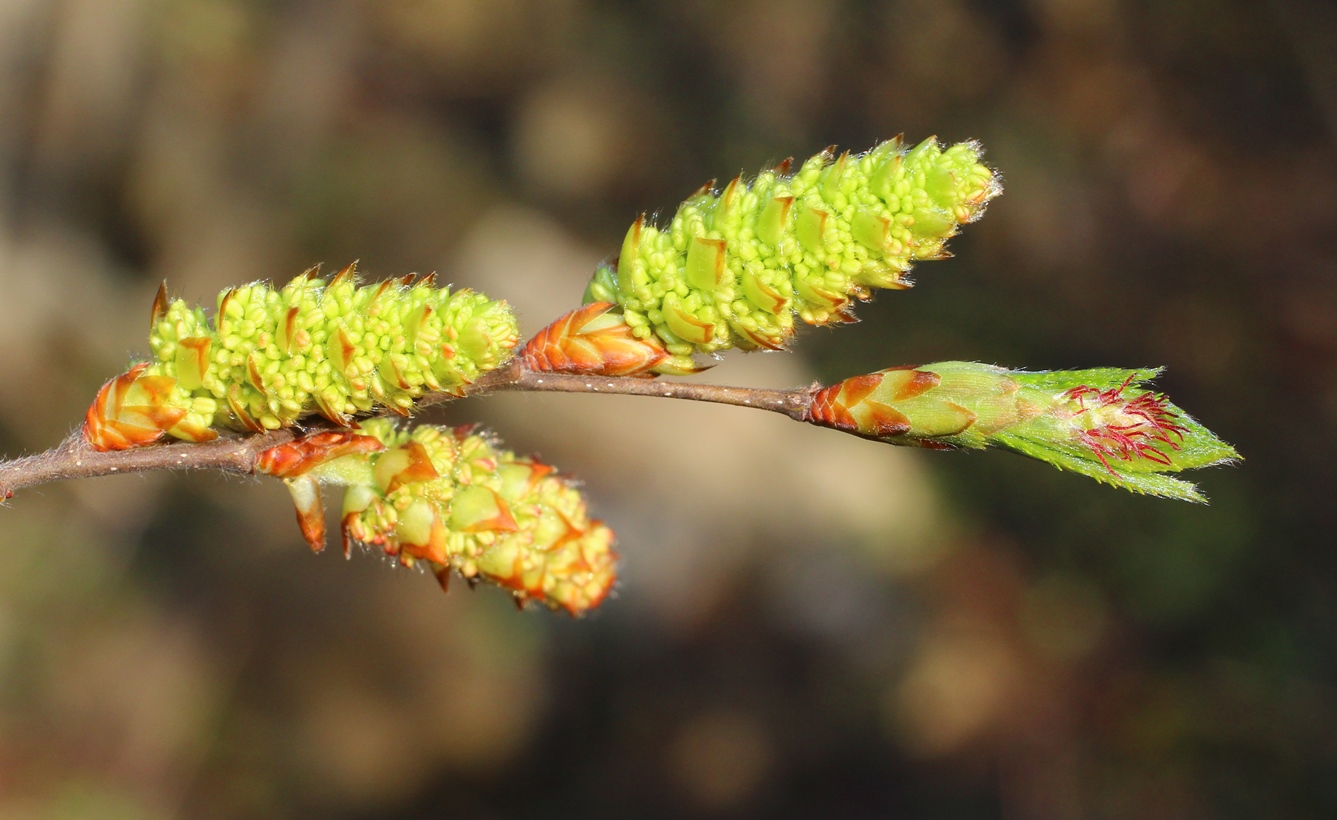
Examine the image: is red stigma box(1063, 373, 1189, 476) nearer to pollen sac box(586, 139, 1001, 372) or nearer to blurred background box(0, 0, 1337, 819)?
pollen sac box(586, 139, 1001, 372)

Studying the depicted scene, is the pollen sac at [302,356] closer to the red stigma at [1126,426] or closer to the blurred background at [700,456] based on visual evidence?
the red stigma at [1126,426]

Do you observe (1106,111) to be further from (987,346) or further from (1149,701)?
(1149,701)

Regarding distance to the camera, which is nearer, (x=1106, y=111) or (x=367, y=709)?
(x=367, y=709)

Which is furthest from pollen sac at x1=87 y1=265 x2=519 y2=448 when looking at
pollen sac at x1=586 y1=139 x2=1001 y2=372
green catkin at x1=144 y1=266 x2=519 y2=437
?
pollen sac at x1=586 y1=139 x2=1001 y2=372

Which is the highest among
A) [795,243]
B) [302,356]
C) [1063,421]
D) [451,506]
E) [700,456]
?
[795,243]

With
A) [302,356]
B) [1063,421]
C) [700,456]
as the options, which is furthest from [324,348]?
[700,456]

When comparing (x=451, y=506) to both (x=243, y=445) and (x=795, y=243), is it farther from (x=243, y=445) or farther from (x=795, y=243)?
(x=795, y=243)

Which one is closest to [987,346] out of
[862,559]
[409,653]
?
[862,559]
